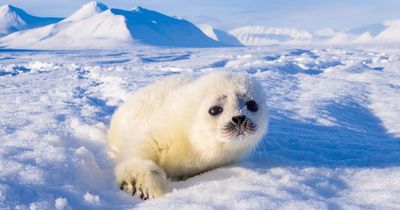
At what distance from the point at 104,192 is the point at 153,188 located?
23cm

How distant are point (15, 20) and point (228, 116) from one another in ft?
411

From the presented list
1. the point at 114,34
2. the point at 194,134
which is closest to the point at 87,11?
the point at 114,34

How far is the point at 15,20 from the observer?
385 feet

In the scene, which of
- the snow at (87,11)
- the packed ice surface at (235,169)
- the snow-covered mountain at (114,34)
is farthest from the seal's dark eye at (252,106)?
the snow at (87,11)

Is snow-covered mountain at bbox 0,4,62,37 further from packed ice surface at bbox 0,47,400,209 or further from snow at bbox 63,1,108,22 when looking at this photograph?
packed ice surface at bbox 0,47,400,209

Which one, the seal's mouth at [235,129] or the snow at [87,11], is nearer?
the seal's mouth at [235,129]

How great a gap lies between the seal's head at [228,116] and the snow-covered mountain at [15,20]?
367 ft

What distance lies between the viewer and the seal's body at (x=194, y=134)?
2.32m

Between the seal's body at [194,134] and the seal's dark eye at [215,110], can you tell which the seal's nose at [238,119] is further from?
the seal's dark eye at [215,110]

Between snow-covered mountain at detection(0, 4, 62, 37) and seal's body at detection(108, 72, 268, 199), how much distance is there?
366 feet

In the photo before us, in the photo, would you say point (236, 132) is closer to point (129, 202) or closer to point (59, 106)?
point (129, 202)

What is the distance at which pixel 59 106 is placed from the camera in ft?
17.6

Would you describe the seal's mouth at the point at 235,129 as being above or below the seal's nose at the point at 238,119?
below

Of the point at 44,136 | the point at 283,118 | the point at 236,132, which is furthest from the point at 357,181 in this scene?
the point at 283,118
